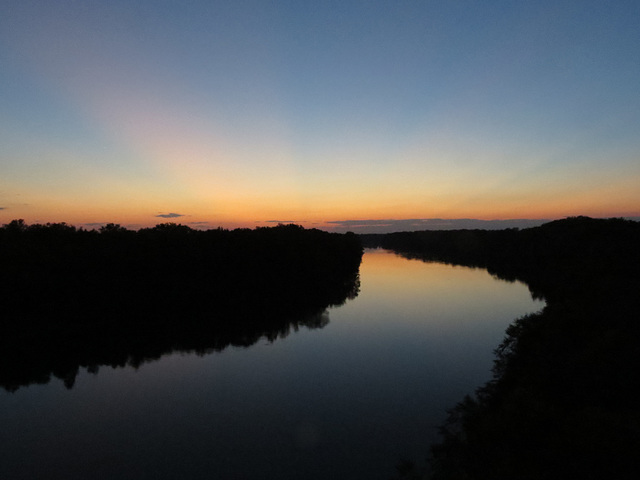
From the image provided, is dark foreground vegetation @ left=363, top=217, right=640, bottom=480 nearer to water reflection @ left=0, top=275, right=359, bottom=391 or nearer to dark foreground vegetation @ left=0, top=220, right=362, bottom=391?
water reflection @ left=0, top=275, right=359, bottom=391

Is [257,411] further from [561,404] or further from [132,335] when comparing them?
[132,335]

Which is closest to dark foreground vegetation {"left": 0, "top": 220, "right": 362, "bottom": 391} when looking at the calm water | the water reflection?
the water reflection

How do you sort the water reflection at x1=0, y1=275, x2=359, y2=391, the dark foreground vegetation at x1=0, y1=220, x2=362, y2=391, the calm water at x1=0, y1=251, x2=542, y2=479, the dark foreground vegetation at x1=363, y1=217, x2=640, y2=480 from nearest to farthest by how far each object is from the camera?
1. the dark foreground vegetation at x1=363, y1=217, x2=640, y2=480
2. the calm water at x1=0, y1=251, x2=542, y2=479
3. the water reflection at x1=0, y1=275, x2=359, y2=391
4. the dark foreground vegetation at x1=0, y1=220, x2=362, y2=391

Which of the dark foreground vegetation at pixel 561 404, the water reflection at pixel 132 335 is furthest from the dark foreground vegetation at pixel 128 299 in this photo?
the dark foreground vegetation at pixel 561 404

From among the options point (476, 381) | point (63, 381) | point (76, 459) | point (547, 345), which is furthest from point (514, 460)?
point (63, 381)

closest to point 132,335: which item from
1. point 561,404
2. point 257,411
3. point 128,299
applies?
point 128,299

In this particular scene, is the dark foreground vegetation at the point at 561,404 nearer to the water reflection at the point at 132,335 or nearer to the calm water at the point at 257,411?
the calm water at the point at 257,411

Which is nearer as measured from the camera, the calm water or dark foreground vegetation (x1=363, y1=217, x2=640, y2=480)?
dark foreground vegetation (x1=363, y1=217, x2=640, y2=480)
